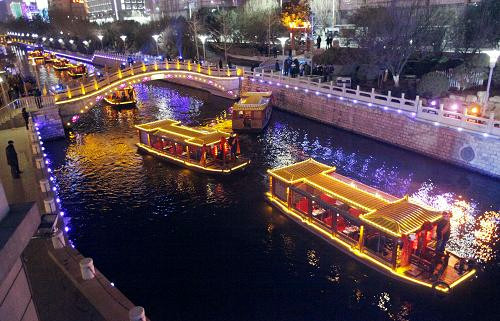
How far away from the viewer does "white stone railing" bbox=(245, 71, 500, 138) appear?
80.7 ft

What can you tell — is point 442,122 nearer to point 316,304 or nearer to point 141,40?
point 316,304

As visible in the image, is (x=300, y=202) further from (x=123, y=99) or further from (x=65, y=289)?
(x=123, y=99)

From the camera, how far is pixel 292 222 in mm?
19516

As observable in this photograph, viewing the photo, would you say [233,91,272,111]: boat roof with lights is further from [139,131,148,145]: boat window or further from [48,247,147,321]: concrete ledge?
[48,247,147,321]: concrete ledge

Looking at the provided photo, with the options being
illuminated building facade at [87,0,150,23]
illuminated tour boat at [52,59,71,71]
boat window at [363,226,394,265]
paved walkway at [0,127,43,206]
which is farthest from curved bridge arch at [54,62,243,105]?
illuminated building facade at [87,0,150,23]

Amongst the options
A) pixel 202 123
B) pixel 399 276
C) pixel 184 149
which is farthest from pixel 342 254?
pixel 202 123

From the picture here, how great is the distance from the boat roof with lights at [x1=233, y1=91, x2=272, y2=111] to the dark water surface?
2972 mm

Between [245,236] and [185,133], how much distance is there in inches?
438

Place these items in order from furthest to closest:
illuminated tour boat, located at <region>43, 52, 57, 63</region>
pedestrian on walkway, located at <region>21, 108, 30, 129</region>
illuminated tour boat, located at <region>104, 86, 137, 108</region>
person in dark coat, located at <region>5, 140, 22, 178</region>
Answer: illuminated tour boat, located at <region>43, 52, 57, 63</region>
illuminated tour boat, located at <region>104, 86, 137, 108</region>
pedestrian on walkway, located at <region>21, 108, 30, 129</region>
person in dark coat, located at <region>5, 140, 22, 178</region>

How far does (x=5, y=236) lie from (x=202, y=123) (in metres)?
33.7

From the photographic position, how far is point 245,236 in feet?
61.2

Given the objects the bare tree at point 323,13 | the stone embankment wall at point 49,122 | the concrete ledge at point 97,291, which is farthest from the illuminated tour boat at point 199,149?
the bare tree at point 323,13

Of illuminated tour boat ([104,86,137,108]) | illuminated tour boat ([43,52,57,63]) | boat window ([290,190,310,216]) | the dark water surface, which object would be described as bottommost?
the dark water surface

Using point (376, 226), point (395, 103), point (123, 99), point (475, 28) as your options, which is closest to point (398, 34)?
point (475, 28)
